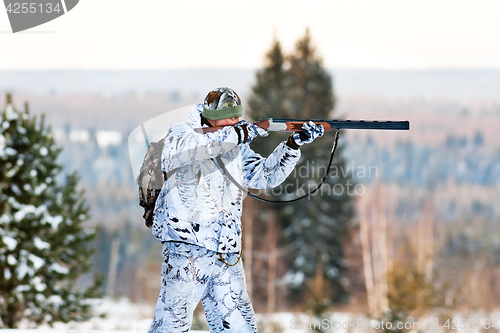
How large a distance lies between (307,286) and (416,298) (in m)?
5.98

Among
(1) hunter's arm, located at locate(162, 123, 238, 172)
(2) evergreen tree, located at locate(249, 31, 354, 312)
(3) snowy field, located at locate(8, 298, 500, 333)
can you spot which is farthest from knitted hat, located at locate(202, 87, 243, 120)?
(2) evergreen tree, located at locate(249, 31, 354, 312)

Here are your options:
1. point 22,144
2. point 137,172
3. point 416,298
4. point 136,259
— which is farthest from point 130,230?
point 137,172

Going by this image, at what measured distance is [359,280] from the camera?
2178 centimetres

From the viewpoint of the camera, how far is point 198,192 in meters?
2.42

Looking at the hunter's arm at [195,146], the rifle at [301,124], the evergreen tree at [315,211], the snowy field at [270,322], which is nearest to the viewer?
the hunter's arm at [195,146]

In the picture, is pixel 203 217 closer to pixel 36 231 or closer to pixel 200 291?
pixel 200 291

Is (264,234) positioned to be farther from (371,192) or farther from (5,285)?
(5,285)

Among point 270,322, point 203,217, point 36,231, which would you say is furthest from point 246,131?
point 270,322

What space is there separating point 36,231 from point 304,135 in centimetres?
630

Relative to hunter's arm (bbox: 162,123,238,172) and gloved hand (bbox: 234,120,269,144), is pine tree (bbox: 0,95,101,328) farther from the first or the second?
Result: gloved hand (bbox: 234,120,269,144)

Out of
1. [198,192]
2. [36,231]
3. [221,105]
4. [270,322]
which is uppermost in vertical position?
→ [221,105]

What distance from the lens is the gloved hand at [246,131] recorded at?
232 centimetres

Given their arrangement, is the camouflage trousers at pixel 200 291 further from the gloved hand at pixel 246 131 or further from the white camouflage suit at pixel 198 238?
the gloved hand at pixel 246 131

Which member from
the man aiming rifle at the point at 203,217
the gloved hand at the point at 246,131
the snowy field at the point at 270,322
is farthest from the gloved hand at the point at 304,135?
the snowy field at the point at 270,322
